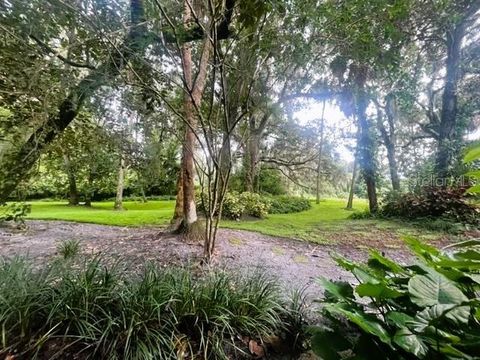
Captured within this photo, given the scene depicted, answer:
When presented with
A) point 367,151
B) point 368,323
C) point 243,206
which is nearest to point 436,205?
point 367,151

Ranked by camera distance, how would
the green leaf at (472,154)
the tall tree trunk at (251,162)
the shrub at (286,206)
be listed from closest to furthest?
the green leaf at (472,154)
the shrub at (286,206)
the tall tree trunk at (251,162)

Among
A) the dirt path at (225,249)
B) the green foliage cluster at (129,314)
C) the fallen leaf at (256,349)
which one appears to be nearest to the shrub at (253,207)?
the dirt path at (225,249)

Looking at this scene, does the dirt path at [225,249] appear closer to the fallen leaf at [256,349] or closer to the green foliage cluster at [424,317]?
the fallen leaf at [256,349]

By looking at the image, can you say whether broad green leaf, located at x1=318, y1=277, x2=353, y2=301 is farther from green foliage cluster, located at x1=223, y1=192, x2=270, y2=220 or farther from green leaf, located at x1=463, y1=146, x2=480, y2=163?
green foliage cluster, located at x1=223, y1=192, x2=270, y2=220

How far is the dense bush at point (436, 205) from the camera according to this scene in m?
6.21

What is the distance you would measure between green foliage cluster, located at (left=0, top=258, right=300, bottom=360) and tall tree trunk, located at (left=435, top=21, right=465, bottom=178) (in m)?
7.60

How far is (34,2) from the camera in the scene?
2.27 metres

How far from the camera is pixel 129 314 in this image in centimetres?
166

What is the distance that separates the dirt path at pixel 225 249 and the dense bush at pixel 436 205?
2079mm

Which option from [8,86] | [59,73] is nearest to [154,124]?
[59,73]

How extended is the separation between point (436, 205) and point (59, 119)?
7.66 meters

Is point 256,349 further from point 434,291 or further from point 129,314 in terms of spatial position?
point 434,291

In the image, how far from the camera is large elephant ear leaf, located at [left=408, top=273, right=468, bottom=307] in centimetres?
96

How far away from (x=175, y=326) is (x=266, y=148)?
11.4 metres
